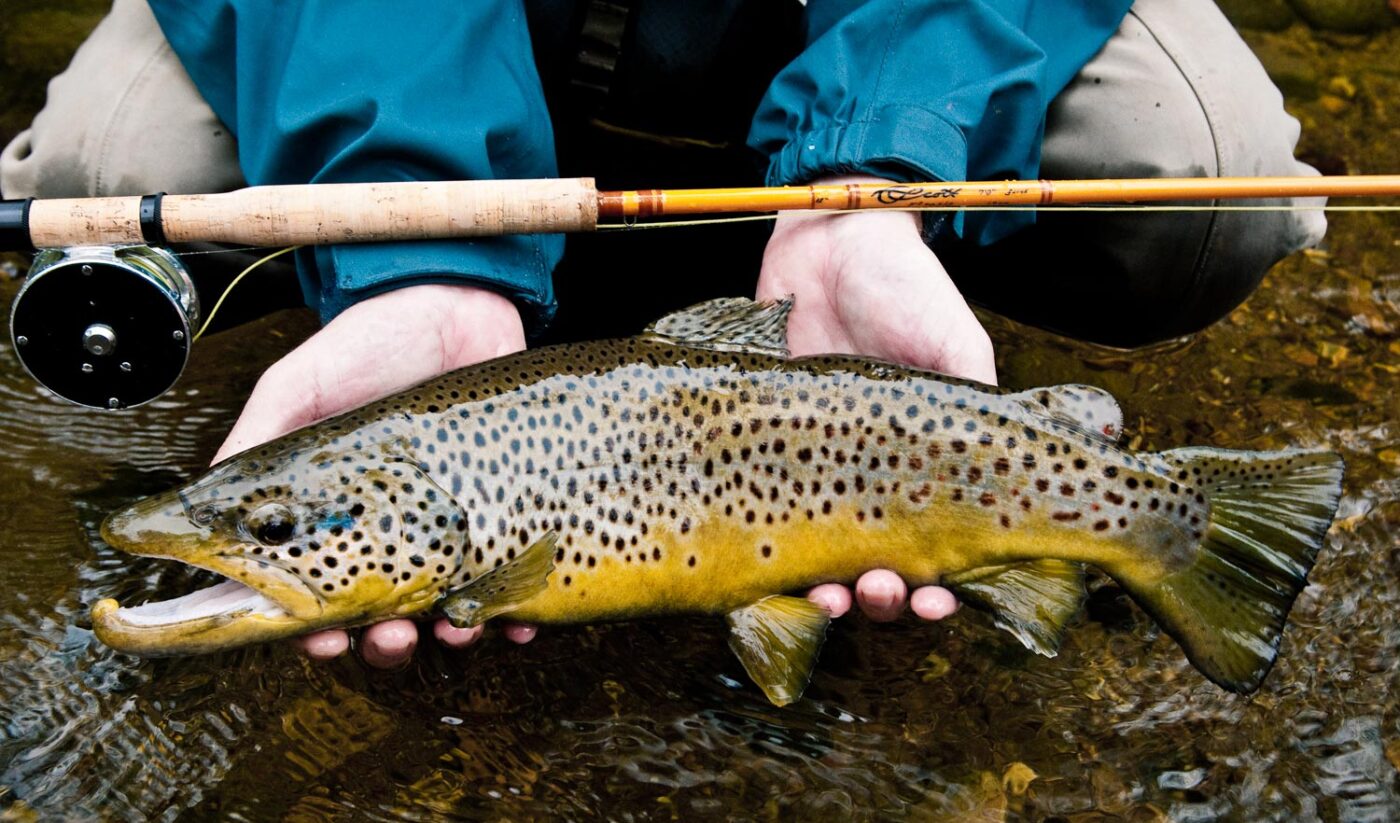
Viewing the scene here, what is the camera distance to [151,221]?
275 cm

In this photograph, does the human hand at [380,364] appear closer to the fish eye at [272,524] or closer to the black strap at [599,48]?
the fish eye at [272,524]

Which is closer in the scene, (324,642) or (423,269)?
(324,642)

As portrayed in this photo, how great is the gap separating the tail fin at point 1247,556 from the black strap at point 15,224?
237 centimetres

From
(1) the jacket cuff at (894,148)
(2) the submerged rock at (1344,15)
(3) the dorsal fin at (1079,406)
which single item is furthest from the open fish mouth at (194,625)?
(2) the submerged rock at (1344,15)

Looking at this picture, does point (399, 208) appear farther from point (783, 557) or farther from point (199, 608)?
point (783, 557)

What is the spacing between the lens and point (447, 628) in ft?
8.31

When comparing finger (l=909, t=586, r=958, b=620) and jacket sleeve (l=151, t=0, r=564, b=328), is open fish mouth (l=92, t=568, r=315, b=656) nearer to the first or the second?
jacket sleeve (l=151, t=0, r=564, b=328)

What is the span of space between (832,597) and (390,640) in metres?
0.86

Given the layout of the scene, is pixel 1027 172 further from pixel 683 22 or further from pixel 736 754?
pixel 736 754

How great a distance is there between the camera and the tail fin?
251cm

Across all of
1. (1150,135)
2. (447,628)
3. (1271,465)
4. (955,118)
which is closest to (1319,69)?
(1150,135)

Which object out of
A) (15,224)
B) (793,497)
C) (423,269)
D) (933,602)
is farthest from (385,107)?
(933,602)

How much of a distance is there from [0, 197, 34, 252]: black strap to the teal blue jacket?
529 millimetres

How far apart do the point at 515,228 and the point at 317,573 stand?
3.03 ft
